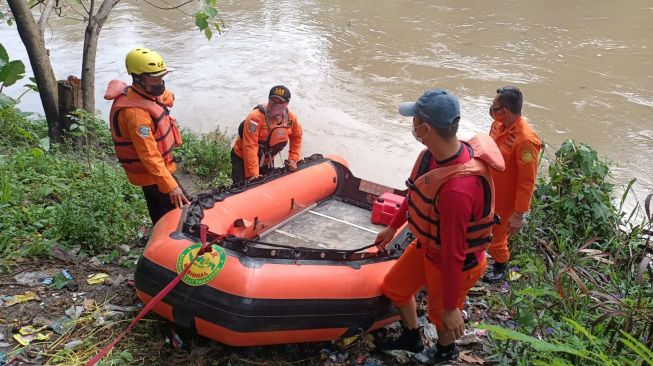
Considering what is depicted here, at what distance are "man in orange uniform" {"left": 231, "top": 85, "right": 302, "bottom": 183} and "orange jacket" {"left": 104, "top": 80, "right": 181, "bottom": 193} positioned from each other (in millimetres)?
815

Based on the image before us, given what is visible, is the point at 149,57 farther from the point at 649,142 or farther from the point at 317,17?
the point at 317,17

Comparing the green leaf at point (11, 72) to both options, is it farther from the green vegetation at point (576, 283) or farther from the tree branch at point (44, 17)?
the green vegetation at point (576, 283)

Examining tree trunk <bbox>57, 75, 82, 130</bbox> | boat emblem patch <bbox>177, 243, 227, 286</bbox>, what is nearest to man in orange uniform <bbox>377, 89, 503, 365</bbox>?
boat emblem patch <bbox>177, 243, 227, 286</bbox>

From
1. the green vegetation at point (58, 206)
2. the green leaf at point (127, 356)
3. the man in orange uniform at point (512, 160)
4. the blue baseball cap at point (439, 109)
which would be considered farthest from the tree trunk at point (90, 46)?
Answer: the blue baseball cap at point (439, 109)

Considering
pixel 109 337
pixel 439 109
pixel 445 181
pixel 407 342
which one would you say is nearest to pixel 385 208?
pixel 407 342

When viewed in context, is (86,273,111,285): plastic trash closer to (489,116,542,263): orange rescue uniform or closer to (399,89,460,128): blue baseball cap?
(399,89,460,128): blue baseball cap

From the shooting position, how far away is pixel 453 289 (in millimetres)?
2061

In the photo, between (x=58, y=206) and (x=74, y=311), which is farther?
(x=58, y=206)

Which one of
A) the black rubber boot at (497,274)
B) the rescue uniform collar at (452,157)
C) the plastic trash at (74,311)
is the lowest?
the black rubber boot at (497,274)

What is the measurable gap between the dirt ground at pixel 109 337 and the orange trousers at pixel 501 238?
0.44 meters

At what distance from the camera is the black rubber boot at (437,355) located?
244 centimetres

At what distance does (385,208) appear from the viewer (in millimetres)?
3695

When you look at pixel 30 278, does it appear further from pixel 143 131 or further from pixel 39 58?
pixel 39 58

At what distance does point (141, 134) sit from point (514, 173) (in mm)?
2096
